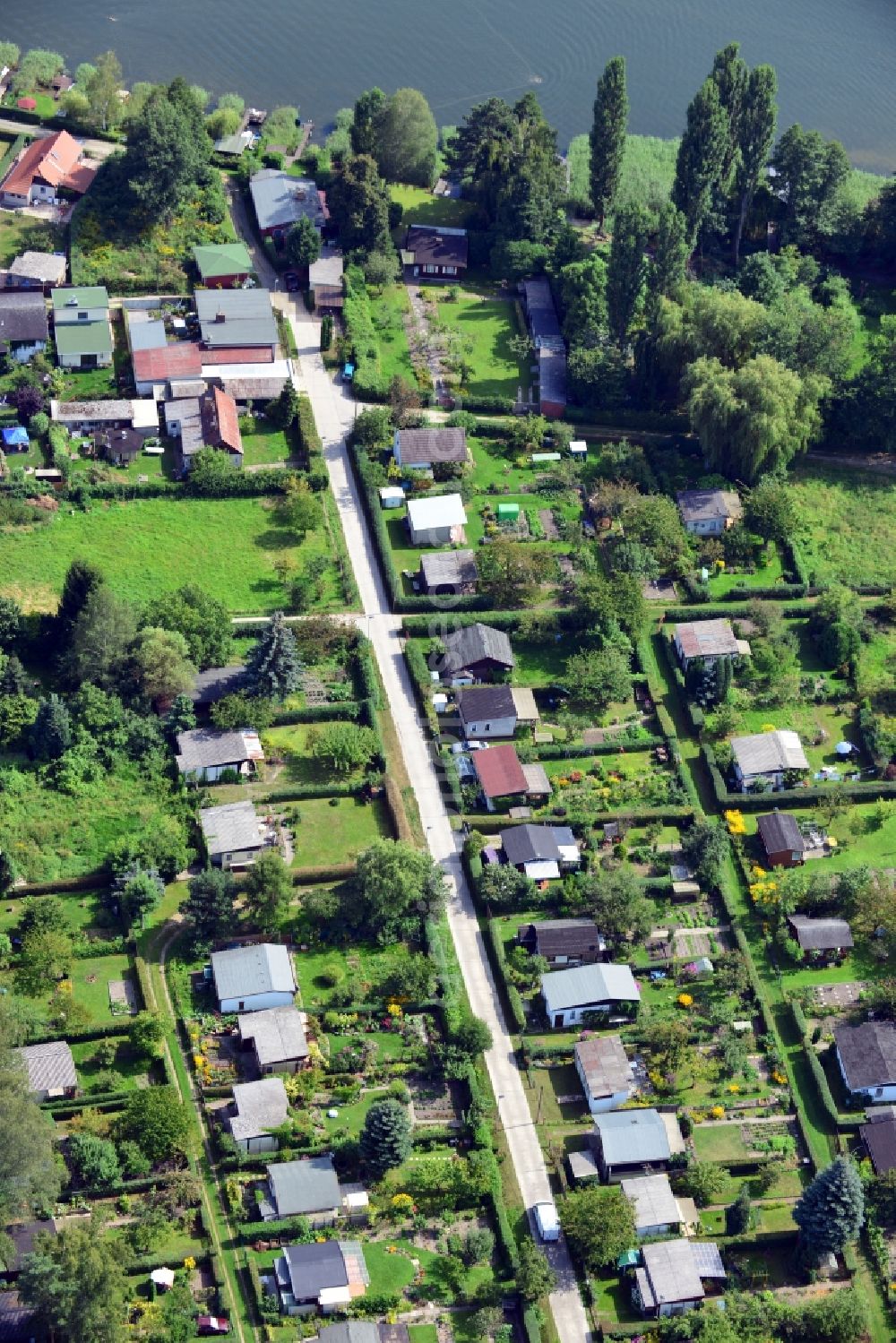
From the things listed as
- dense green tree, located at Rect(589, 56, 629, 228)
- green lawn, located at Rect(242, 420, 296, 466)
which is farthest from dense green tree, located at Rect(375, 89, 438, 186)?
green lawn, located at Rect(242, 420, 296, 466)

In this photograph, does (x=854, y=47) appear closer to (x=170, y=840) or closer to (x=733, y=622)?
(x=733, y=622)

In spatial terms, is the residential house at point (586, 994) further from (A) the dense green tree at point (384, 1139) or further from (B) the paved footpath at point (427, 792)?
(A) the dense green tree at point (384, 1139)

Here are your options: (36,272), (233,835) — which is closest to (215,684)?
(233,835)

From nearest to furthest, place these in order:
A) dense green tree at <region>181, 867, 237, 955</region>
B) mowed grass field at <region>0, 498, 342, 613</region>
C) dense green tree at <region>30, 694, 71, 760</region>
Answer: dense green tree at <region>181, 867, 237, 955</region> < dense green tree at <region>30, 694, 71, 760</region> < mowed grass field at <region>0, 498, 342, 613</region>

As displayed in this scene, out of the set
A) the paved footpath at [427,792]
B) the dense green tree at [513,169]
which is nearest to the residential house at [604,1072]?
the paved footpath at [427,792]

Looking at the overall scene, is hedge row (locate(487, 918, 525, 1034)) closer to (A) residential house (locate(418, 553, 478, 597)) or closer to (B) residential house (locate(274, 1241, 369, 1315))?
(B) residential house (locate(274, 1241, 369, 1315))

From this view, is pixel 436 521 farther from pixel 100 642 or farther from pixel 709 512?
pixel 100 642
